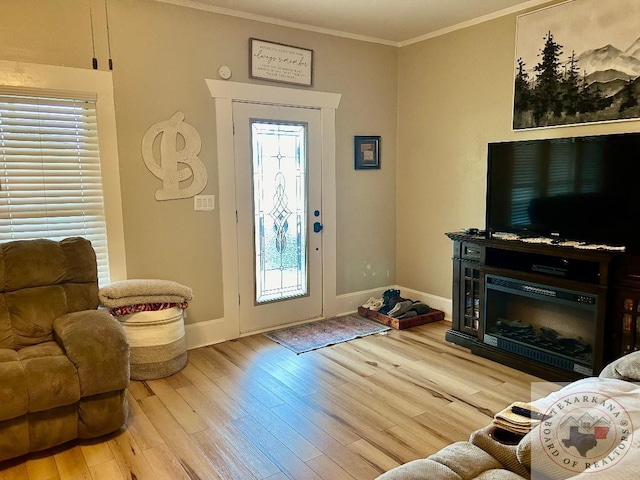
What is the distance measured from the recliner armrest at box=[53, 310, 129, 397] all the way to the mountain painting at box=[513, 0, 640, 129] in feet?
10.8

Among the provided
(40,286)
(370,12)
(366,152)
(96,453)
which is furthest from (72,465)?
(370,12)

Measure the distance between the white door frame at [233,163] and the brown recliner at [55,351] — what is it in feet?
3.86

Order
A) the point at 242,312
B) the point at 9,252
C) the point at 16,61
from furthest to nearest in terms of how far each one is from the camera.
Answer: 1. the point at 242,312
2. the point at 16,61
3. the point at 9,252

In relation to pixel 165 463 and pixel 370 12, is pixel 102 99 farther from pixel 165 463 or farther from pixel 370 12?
pixel 165 463

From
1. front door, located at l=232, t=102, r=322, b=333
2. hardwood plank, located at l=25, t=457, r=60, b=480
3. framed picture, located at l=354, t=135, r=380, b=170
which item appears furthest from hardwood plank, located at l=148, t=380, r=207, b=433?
framed picture, located at l=354, t=135, r=380, b=170

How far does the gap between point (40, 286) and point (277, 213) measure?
1959mm

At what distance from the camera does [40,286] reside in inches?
110

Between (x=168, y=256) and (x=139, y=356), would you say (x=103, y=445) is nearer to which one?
(x=139, y=356)

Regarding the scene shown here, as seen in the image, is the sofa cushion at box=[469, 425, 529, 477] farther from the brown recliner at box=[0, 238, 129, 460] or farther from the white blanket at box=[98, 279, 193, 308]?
the white blanket at box=[98, 279, 193, 308]

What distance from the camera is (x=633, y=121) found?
3.11 m

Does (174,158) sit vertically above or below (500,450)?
above

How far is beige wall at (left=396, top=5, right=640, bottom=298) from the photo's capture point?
3906 mm

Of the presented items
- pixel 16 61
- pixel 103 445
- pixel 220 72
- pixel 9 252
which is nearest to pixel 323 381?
pixel 103 445

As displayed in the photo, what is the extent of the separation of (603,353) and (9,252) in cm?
364
